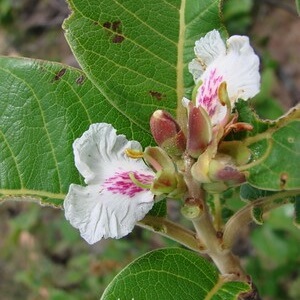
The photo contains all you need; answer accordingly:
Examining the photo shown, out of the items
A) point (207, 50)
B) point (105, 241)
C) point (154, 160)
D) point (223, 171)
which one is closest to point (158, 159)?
point (154, 160)

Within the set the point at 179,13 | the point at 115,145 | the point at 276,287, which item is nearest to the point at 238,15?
the point at 276,287

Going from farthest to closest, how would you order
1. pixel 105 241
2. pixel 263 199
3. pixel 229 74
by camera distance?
pixel 105 241 → pixel 263 199 → pixel 229 74

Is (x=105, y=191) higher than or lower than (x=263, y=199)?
higher

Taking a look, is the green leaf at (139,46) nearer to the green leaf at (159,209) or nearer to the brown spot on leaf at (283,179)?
the green leaf at (159,209)

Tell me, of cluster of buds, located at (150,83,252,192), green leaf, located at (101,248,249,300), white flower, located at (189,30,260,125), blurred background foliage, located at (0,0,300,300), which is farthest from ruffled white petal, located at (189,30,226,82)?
blurred background foliage, located at (0,0,300,300)

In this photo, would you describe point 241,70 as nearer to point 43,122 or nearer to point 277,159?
point 277,159

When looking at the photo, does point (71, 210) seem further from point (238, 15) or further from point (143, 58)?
point (238, 15)

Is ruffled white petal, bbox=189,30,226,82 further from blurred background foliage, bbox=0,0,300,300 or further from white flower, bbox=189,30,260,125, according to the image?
blurred background foliage, bbox=0,0,300,300
